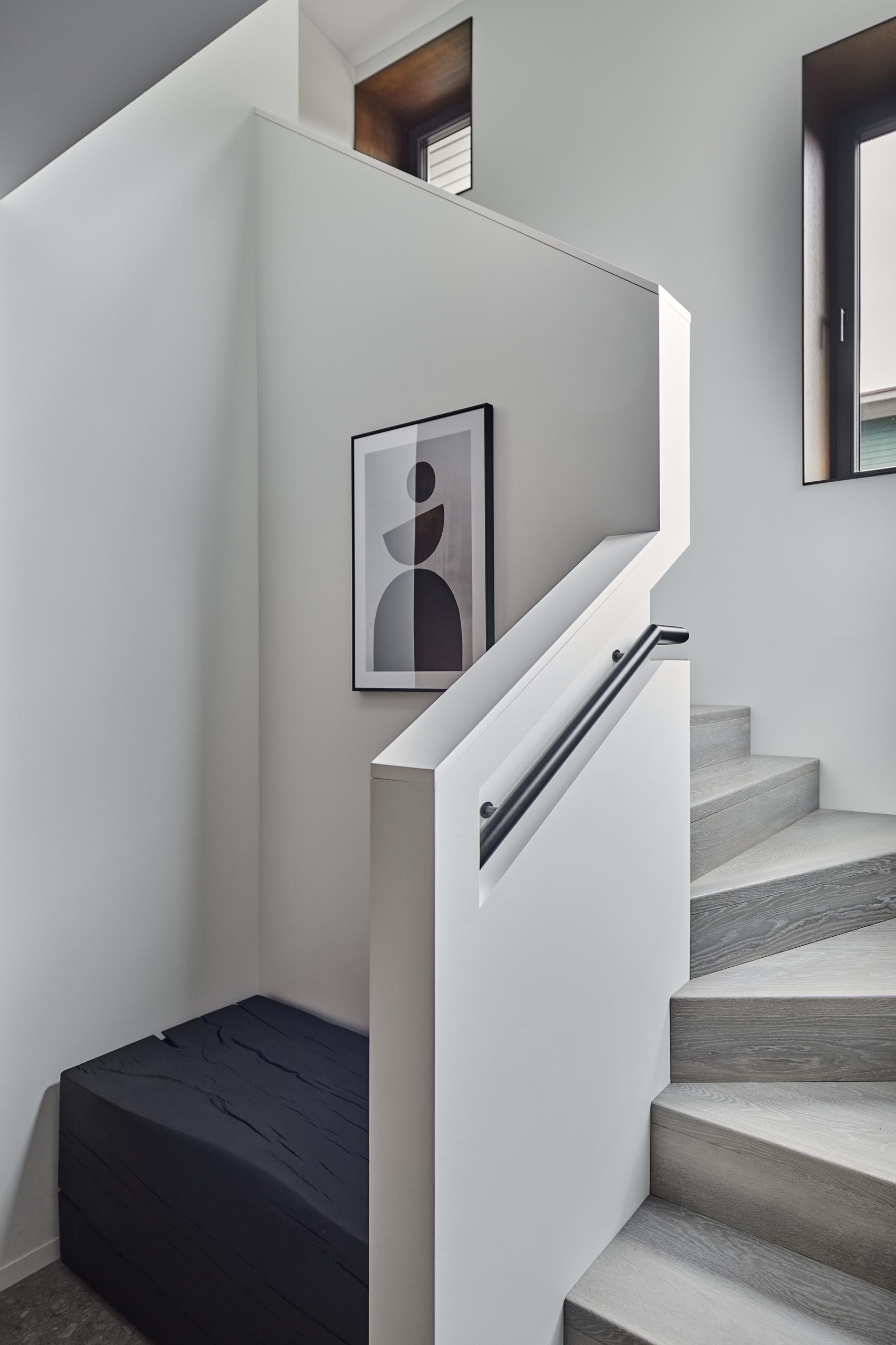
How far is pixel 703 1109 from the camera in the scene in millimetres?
1646

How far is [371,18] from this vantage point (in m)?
3.60

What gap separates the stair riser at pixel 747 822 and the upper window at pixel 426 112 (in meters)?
2.96

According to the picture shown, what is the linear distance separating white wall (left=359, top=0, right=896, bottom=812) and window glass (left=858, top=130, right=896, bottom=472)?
0.73ft

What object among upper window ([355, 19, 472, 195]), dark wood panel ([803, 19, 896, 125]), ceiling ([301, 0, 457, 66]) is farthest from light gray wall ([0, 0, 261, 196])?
ceiling ([301, 0, 457, 66])

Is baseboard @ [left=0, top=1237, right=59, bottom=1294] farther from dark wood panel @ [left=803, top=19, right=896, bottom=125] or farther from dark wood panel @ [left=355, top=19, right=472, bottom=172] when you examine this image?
dark wood panel @ [left=355, top=19, right=472, bottom=172]

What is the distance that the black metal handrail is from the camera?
1.24 m

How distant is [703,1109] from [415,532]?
5.07 feet

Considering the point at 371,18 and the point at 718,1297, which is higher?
the point at 371,18

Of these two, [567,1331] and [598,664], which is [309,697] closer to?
[598,664]

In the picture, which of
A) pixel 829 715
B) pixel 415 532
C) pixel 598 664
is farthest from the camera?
pixel 829 715

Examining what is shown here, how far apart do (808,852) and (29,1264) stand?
2.20 m

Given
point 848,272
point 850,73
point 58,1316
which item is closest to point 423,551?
point 848,272

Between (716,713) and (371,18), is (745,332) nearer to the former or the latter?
(716,713)

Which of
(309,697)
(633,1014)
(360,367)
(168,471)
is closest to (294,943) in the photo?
(309,697)
